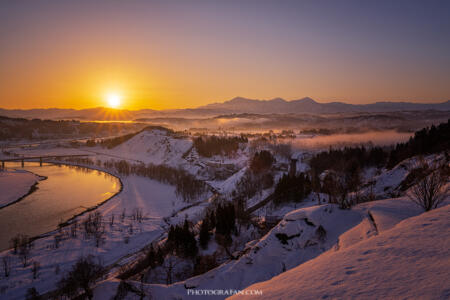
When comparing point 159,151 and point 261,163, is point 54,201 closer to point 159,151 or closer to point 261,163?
point 261,163

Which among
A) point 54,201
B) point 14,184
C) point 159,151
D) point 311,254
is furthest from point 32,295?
point 159,151

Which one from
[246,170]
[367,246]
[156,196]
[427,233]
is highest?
[427,233]

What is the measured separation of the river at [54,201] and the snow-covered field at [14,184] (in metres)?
3.10

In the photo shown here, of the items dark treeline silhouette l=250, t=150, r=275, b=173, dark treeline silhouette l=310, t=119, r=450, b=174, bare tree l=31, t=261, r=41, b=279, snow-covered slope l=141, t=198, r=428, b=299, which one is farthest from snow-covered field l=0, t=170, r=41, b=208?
dark treeline silhouette l=310, t=119, r=450, b=174

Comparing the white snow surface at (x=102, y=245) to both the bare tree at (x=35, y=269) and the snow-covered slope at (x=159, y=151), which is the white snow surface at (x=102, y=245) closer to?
the bare tree at (x=35, y=269)

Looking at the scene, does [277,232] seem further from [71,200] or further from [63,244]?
[71,200]

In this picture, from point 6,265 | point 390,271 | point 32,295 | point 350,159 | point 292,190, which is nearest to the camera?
point 390,271

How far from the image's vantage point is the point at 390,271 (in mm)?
6402

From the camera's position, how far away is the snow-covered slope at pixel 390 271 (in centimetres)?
539

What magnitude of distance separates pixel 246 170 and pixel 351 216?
72.7 metres

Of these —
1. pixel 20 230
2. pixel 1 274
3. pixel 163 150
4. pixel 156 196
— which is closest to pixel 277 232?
pixel 1 274

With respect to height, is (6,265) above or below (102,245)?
above

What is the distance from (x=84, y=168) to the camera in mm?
132000

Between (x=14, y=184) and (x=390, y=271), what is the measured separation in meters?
121
